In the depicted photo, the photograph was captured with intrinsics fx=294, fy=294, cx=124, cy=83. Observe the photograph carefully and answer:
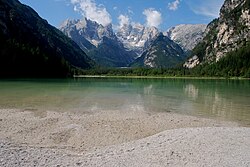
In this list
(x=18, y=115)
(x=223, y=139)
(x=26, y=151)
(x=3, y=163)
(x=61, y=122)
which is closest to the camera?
(x=3, y=163)

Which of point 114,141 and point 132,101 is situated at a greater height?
point 114,141

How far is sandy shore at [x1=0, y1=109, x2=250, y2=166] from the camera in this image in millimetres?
13234

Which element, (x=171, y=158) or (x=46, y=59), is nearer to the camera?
(x=171, y=158)

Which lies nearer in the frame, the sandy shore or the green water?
the sandy shore

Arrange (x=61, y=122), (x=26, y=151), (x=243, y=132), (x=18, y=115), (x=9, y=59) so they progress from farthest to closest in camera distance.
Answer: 1. (x=9, y=59)
2. (x=18, y=115)
3. (x=61, y=122)
4. (x=243, y=132)
5. (x=26, y=151)

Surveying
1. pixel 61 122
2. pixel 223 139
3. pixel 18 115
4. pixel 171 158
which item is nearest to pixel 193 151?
pixel 171 158

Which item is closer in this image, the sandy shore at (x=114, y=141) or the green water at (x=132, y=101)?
the sandy shore at (x=114, y=141)

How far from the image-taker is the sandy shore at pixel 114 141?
13234 mm

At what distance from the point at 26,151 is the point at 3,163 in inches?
78.6

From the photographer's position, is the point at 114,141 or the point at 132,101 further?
the point at 132,101

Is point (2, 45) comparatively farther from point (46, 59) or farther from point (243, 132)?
point (243, 132)

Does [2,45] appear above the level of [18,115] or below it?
above

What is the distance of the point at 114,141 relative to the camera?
1930 cm

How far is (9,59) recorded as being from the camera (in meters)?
149
